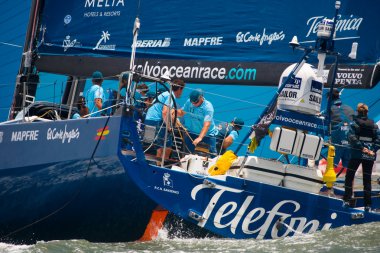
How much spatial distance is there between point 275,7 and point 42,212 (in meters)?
3.10

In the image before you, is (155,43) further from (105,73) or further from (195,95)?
(195,95)

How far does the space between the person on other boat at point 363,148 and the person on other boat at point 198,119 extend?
1135mm

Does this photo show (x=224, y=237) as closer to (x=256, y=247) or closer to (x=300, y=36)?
(x=256, y=247)

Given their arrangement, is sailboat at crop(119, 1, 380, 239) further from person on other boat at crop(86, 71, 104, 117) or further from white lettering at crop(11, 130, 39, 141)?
person on other boat at crop(86, 71, 104, 117)

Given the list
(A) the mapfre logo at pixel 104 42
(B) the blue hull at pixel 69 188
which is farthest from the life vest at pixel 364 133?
(A) the mapfre logo at pixel 104 42

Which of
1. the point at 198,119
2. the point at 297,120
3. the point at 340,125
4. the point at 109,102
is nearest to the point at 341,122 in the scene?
the point at 340,125

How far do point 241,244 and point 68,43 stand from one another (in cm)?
416

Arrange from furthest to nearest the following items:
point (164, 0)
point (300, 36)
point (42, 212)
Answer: point (164, 0), point (300, 36), point (42, 212)

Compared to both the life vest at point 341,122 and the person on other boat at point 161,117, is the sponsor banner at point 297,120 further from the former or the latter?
the life vest at point 341,122

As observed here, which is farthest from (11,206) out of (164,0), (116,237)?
(164,0)

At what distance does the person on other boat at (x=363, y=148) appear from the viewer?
9.35 metres

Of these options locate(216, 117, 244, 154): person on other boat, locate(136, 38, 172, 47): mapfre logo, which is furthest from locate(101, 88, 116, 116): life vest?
locate(216, 117, 244, 154): person on other boat

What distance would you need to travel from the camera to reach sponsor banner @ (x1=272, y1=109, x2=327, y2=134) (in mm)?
9172

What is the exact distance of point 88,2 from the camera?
39.5ft
